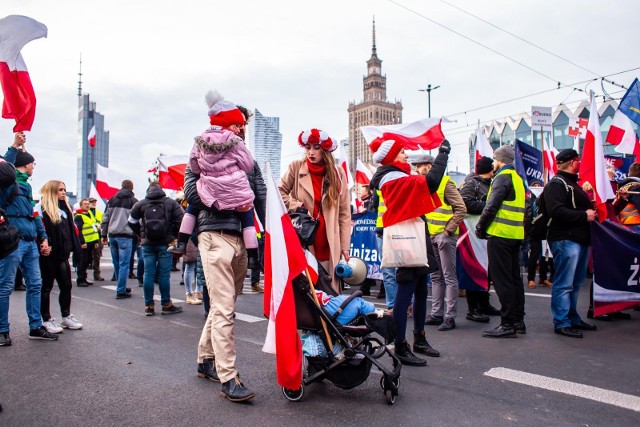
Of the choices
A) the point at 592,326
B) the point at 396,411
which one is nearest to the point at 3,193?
the point at 396,411

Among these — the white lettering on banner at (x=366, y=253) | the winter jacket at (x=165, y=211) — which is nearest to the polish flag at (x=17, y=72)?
the winter jacket at (x=165, y=211)

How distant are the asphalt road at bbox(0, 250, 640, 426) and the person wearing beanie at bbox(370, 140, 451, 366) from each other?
0.39 metres

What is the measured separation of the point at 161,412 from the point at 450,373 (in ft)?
7.32

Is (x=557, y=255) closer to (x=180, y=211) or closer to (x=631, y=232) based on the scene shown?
(x=631, y=232)

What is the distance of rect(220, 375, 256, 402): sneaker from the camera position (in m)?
3.44

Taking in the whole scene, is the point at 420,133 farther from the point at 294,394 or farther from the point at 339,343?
the point at 294,394

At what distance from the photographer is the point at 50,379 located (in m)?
4.06

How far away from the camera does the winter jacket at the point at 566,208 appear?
18.1ft

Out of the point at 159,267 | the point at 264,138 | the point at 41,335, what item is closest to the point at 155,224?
the point at 159,267

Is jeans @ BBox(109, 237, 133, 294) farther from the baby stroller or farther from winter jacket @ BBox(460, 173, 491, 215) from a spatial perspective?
the baby stroller

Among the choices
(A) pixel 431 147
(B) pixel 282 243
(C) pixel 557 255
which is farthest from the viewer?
(A) pixel 431 147

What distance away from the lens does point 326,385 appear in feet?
12.7

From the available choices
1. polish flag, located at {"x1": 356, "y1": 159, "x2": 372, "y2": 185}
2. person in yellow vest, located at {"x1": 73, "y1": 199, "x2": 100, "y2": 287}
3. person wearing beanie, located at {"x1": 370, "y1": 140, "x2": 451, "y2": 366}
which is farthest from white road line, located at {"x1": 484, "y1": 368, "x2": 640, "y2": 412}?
person in yellow vest, located at {"x1": 73, "y1": 199, "x2": 100, "y2": 287}

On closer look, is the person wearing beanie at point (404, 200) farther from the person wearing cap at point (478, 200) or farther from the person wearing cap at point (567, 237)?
the person wearing cap at point (478, 200)
